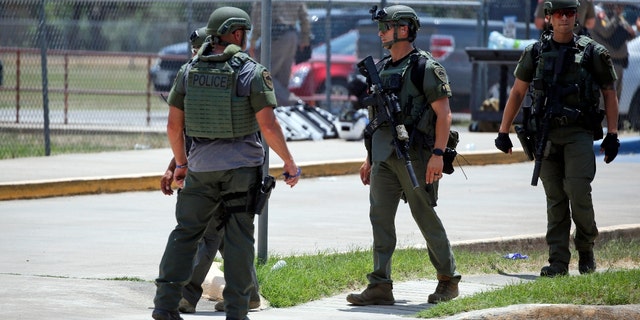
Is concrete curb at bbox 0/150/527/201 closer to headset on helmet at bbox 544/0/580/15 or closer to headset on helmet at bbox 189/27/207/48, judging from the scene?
headset on helmet at bbox 544/0/580/15

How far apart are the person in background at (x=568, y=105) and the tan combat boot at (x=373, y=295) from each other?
143cm

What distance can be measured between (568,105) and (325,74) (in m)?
12.7

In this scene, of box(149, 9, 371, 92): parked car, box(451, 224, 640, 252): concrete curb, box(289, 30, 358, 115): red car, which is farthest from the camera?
box(149, 9, 371, 92): parked car

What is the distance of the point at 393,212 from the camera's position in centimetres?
801

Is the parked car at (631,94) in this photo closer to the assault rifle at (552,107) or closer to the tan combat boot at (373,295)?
the assault rifle at (552,107)

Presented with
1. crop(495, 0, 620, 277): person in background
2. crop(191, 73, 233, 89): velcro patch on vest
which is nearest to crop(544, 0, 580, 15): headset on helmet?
crop(495, 0, 620, 277): person in background

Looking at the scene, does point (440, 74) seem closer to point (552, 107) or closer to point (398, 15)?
point (398, 15)

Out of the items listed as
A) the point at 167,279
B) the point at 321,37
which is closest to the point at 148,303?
the point at 167,279

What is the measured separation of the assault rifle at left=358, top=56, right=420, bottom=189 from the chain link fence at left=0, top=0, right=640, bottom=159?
8366 mm

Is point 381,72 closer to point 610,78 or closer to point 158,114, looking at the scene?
point 610,78

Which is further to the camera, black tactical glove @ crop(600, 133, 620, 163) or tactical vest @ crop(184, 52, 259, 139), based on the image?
black tactical glove @ crop(600, 133, 620, 163)

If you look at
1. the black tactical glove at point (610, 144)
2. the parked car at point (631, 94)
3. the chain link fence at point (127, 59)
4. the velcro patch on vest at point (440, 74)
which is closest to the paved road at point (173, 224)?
the black tactical glove at point (610, 144)

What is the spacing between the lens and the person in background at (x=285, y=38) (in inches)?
741

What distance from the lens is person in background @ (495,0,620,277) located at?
8.68 meters
